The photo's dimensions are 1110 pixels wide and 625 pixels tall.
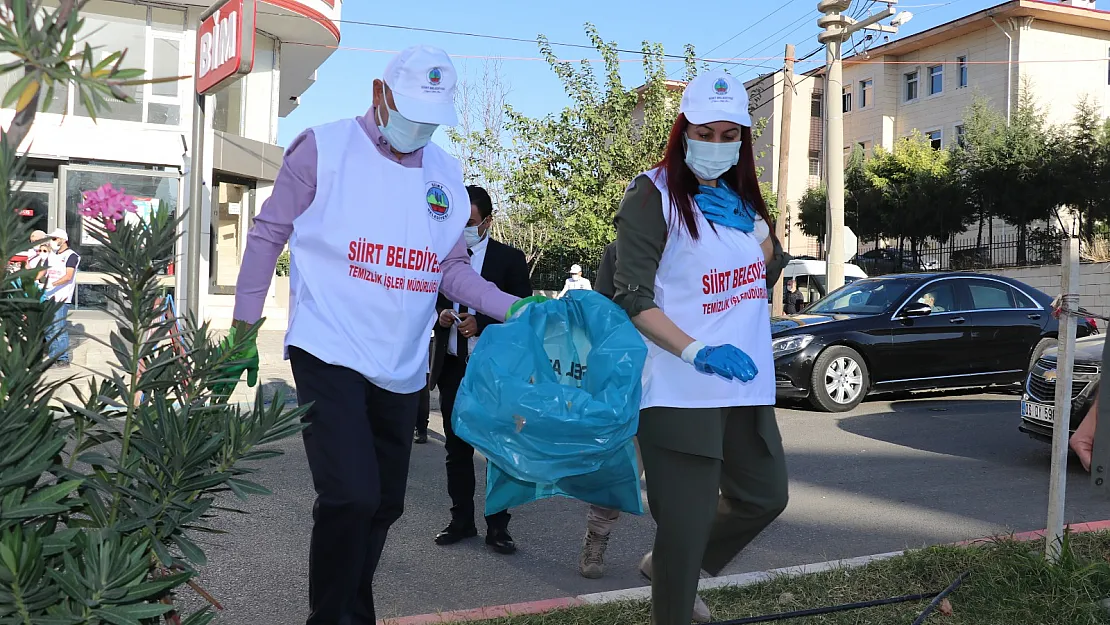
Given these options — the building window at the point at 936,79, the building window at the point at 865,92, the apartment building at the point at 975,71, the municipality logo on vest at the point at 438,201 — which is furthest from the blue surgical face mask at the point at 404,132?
the building window at the point at 865,92

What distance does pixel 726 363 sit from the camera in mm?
2895

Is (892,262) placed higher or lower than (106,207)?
higher

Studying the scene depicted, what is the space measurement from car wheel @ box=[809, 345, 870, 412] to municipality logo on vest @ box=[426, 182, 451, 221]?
8276mm

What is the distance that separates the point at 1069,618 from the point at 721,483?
4.89 ft

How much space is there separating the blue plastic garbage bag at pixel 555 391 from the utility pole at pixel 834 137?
1633 centimetres

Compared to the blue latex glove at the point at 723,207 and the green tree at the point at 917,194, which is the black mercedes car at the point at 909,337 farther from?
the green tree at the point at 917,194

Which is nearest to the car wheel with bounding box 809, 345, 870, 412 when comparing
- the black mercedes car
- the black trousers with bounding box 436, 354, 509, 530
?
the black mercedes car

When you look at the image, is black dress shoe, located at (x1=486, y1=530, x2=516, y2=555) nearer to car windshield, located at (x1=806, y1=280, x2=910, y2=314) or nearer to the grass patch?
the grass patch

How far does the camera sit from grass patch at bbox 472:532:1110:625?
381 centimetres

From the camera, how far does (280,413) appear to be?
60.2 inches

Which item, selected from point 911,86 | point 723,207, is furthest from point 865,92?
point 723,207

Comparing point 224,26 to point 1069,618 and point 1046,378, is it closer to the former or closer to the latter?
point 1046,378

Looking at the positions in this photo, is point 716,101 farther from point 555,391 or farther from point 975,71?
point 975,71

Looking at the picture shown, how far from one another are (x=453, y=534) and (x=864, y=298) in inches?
306
